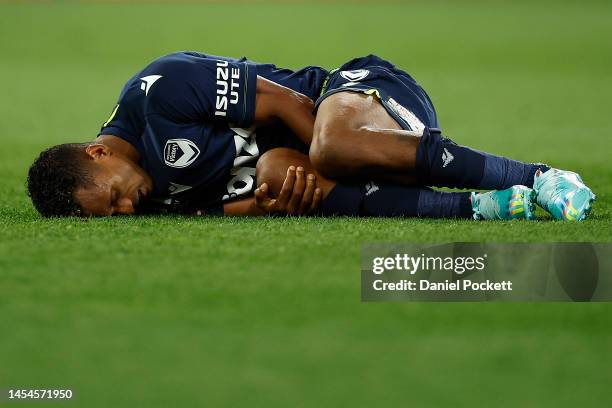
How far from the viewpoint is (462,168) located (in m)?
3.38

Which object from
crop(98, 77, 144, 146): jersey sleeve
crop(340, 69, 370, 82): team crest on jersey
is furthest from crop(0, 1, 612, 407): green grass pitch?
crop(340, 69, 370, 82): team crest on jersey

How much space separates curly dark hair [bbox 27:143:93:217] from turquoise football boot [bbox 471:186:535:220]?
1.31m

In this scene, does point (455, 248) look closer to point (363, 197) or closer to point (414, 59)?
point (363, 197)

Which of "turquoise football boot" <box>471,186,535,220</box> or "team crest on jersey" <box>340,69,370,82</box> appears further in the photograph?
"team crest on jersey" <box>340,69,370,82</box>

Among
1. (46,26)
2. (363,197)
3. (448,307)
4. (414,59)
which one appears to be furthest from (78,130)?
(46,26)

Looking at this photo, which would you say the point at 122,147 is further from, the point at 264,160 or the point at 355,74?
the point at 355,74

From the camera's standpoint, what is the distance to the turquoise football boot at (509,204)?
3.33 m

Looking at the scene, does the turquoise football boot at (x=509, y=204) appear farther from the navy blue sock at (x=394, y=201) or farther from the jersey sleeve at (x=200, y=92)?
the jersey sleeve at (x=200, y=92)

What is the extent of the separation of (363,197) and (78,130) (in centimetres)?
421

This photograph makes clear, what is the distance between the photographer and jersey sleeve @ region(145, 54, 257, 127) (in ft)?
11.5

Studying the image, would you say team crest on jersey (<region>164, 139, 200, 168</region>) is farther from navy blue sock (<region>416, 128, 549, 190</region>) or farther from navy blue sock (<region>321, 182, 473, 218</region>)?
navy blue sock (<region>416, 128, 549, 190</region>)

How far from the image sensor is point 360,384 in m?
2.04

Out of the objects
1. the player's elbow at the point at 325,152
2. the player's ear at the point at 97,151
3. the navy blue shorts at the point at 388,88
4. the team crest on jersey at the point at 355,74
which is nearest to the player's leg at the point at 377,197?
the player's elbow at the point at 325,152

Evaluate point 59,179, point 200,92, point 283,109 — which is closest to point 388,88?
point 283,109
